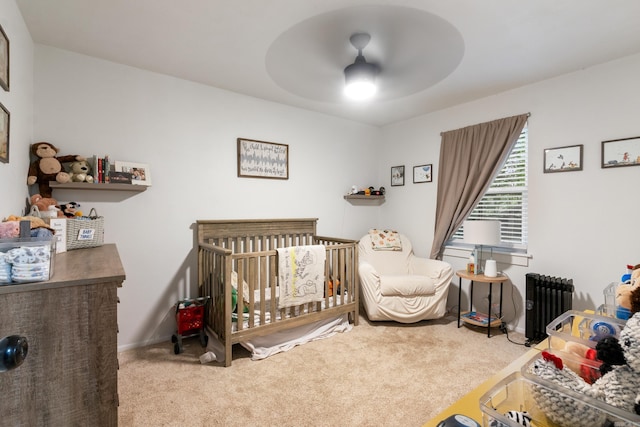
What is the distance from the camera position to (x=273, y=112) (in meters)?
3.41

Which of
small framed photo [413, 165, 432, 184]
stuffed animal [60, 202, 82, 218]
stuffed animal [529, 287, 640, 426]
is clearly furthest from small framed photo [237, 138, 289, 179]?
stuffed animal [529, 287, 640, 426]

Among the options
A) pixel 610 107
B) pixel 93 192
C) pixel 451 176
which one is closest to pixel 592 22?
pixel 610 107

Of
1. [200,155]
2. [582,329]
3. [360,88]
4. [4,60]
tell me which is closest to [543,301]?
[582,329]

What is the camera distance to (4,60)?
5.12ft

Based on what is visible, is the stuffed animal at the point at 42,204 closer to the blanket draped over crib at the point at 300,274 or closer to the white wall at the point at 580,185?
the blanket draped over crib at the point at 300,274

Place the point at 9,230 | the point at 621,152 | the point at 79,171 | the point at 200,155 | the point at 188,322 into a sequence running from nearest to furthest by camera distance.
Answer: the point at 9,230 → the point at 79,171 → the point at 621,152 → the point at 188,322 → the point at 200,155

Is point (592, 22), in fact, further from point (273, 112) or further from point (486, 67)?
point (273, 112)

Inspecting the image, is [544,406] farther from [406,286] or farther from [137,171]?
[137,171]

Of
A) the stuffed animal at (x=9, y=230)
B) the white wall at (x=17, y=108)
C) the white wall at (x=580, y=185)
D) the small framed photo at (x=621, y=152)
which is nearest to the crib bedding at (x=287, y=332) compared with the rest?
the stuffed animal at (x=9, y=230)

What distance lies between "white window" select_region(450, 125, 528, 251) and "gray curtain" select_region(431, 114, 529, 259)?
0.38 feet

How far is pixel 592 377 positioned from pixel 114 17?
2.79 metres

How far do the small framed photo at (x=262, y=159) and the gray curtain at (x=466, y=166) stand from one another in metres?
1.84

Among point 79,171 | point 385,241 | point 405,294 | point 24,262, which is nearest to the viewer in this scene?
point 24,262

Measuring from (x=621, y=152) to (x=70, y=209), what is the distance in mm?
4221
